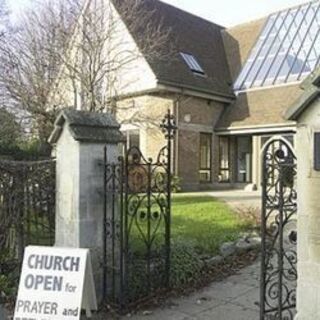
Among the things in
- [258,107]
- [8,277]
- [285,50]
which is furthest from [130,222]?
[285,50]

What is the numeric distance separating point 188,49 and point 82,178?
Answer: 19597 millimetres

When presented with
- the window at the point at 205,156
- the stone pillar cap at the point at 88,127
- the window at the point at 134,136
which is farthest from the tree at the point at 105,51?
the stone pillar cap at the point at 88,127

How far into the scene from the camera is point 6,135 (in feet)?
62.8

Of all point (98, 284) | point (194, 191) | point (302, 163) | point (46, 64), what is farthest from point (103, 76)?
point (302, 163)

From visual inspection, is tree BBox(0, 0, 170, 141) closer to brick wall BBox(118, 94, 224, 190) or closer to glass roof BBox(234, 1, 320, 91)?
brick wall BBox(118, 94, 224, 190)

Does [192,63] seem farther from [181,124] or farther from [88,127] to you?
[88,127]

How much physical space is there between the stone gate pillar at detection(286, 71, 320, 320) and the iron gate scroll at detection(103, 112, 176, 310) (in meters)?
2.13

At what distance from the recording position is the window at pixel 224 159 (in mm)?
24047

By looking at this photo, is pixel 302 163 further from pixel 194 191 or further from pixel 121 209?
pixel 194 191

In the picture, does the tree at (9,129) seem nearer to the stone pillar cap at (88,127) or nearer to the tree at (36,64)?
the tree at (36,64)

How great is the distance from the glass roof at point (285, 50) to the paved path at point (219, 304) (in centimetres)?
1719

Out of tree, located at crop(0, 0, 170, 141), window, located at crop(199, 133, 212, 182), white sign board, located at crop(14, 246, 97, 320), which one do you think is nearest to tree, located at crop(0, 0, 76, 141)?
tree, located at crop(0, 0, 170, 141)

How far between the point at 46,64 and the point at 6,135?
11.4 feet

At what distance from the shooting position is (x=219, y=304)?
563 centimetres
